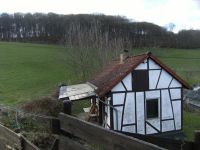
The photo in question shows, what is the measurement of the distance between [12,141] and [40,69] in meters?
43.3

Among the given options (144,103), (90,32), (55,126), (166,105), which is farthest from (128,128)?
(90,32)

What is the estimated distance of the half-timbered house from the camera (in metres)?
17.9

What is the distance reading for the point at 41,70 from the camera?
46719 millimetres

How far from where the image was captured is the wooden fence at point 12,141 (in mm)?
4114

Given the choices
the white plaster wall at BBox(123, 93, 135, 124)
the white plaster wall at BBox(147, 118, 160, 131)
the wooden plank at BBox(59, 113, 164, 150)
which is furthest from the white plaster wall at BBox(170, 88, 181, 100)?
the wooden plank at BBox(59, 113, 164, 150)

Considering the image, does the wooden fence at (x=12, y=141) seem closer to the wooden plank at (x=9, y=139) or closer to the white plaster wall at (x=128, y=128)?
the wooden plank at (x=9, y=139)

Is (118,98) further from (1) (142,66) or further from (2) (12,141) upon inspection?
(2) (12,141)

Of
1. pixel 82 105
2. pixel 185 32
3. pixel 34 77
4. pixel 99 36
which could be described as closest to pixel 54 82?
pixel 34 77

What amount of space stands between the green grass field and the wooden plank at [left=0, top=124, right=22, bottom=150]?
54.4 ft

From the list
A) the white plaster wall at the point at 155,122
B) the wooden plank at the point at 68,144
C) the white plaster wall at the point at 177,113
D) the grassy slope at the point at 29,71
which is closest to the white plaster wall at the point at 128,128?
the white plaster wall at the point at 155,122

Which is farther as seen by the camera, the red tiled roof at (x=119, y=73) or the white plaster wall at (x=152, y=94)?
the white plaster wall at (x=152, y=94)

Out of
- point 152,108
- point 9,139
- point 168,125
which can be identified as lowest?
point 168,125

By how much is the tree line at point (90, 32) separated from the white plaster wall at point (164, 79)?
15.9 metres

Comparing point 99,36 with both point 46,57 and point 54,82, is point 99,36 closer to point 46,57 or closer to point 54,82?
point 54,82
